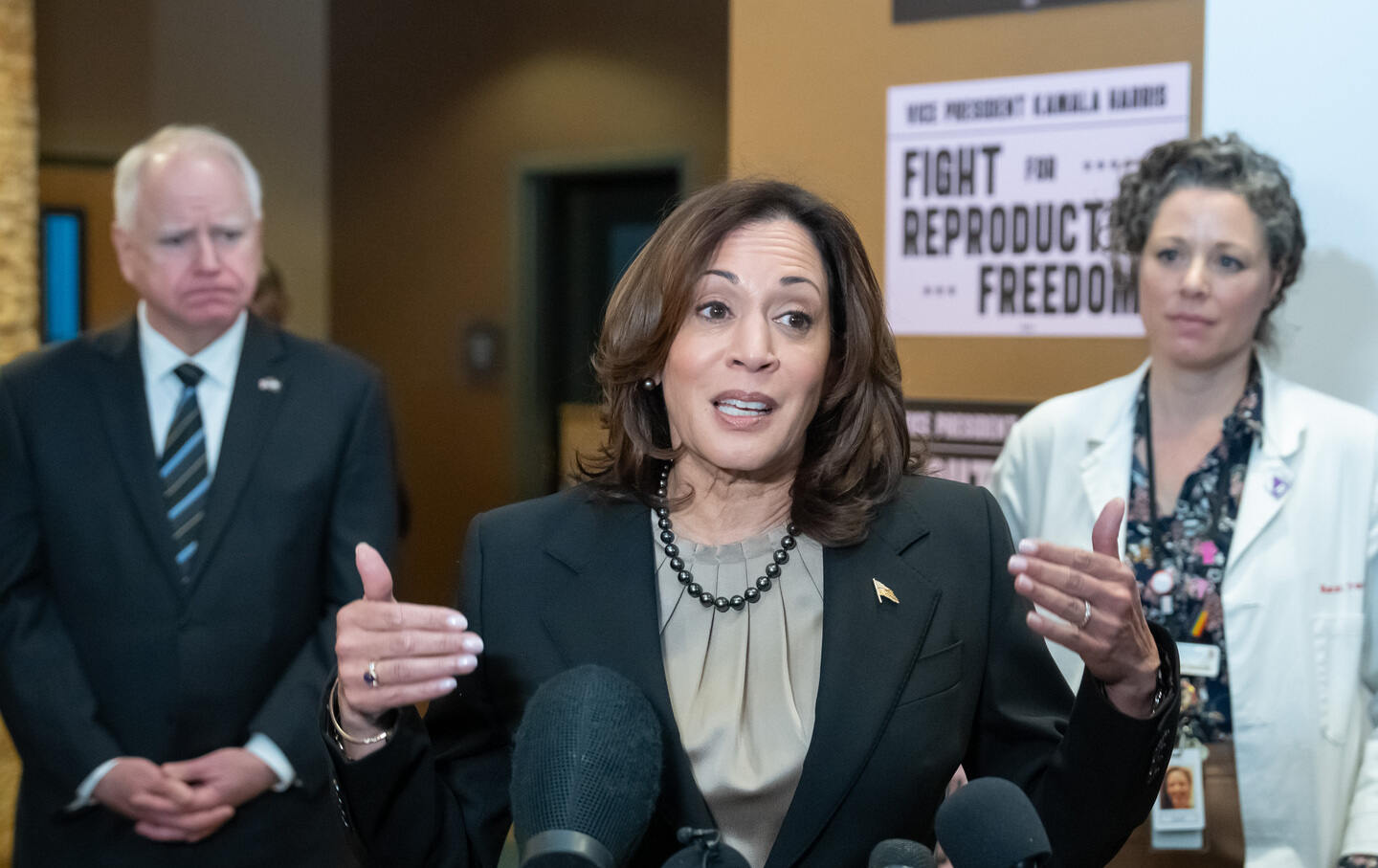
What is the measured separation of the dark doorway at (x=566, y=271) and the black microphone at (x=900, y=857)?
223 inches

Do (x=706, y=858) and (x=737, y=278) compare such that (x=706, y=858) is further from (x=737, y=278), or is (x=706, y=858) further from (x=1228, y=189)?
(x=1228, y=189)

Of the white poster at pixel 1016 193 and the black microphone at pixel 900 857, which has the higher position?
the white poster at pixel 1016 193

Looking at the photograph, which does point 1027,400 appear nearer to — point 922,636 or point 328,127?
point 922,636

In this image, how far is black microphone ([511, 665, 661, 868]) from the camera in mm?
1080

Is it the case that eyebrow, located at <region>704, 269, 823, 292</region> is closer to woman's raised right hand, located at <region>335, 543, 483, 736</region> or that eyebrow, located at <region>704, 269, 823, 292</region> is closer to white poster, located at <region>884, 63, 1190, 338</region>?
woman's raised right hand, located at <region>335, 543, 483, 736</region>

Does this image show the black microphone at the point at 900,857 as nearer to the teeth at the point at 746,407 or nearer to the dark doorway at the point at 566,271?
the teeth at the point at 746,407

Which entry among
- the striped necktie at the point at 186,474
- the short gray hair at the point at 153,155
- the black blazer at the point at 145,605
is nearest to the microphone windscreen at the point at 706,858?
the black blazer at the point at 145,605

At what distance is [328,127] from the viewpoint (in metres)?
7.23

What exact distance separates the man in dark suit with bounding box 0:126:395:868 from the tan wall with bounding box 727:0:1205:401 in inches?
55.4

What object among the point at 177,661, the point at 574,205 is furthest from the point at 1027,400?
the point at 574,205

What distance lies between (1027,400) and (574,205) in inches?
147

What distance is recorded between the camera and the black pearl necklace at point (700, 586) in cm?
177

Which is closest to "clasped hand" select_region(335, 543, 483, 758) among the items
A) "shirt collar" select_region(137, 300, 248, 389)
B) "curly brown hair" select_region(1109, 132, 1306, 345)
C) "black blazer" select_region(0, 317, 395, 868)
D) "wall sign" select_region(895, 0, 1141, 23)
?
"black blazer" select_region(0, 317, 395, 868)

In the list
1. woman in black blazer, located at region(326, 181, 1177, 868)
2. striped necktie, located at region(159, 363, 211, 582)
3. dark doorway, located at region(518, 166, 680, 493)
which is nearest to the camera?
woman in black blazer, located at region(326, 181, 1177, 868)
